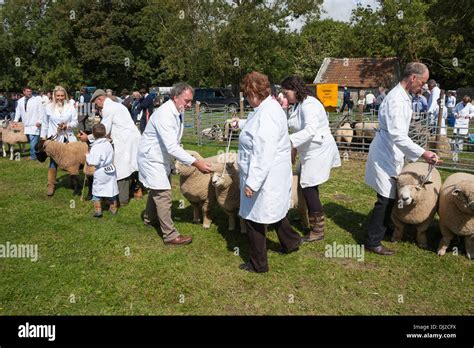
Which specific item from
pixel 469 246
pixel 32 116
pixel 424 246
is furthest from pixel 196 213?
pixel 32 116

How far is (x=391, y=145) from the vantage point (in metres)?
5.14

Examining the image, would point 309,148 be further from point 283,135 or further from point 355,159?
point 355,159

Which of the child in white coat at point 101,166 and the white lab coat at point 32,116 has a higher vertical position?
the white lab coat at point 32,116

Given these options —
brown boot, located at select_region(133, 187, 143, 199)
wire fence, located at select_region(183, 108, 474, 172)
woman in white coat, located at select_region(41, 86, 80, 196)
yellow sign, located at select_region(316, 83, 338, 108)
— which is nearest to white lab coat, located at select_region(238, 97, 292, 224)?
brown boot, located at select_region(133, 187, 143, 199)

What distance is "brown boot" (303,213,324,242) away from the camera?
5.77m

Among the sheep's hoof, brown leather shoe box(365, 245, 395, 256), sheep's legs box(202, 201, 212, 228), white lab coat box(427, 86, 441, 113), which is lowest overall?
brown leather shoe box(365, 245, 395, 256)

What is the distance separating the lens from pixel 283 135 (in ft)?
15.1

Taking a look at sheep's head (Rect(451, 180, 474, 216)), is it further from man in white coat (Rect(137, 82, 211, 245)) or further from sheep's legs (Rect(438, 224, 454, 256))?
man in white coat (Rect(137, 82, 211, 245))

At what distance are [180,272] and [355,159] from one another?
8.67 metres

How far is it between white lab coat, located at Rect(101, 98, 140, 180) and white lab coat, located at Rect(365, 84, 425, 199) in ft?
13.9

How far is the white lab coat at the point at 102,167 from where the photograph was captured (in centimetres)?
679

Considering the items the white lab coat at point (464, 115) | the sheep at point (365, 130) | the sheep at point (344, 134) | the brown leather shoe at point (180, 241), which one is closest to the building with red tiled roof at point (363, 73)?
the white lab coat at point (464, 115)

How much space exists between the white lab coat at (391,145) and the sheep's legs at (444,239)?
2.63ft

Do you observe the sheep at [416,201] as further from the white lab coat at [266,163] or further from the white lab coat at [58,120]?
the white lab coat at [58,120]
